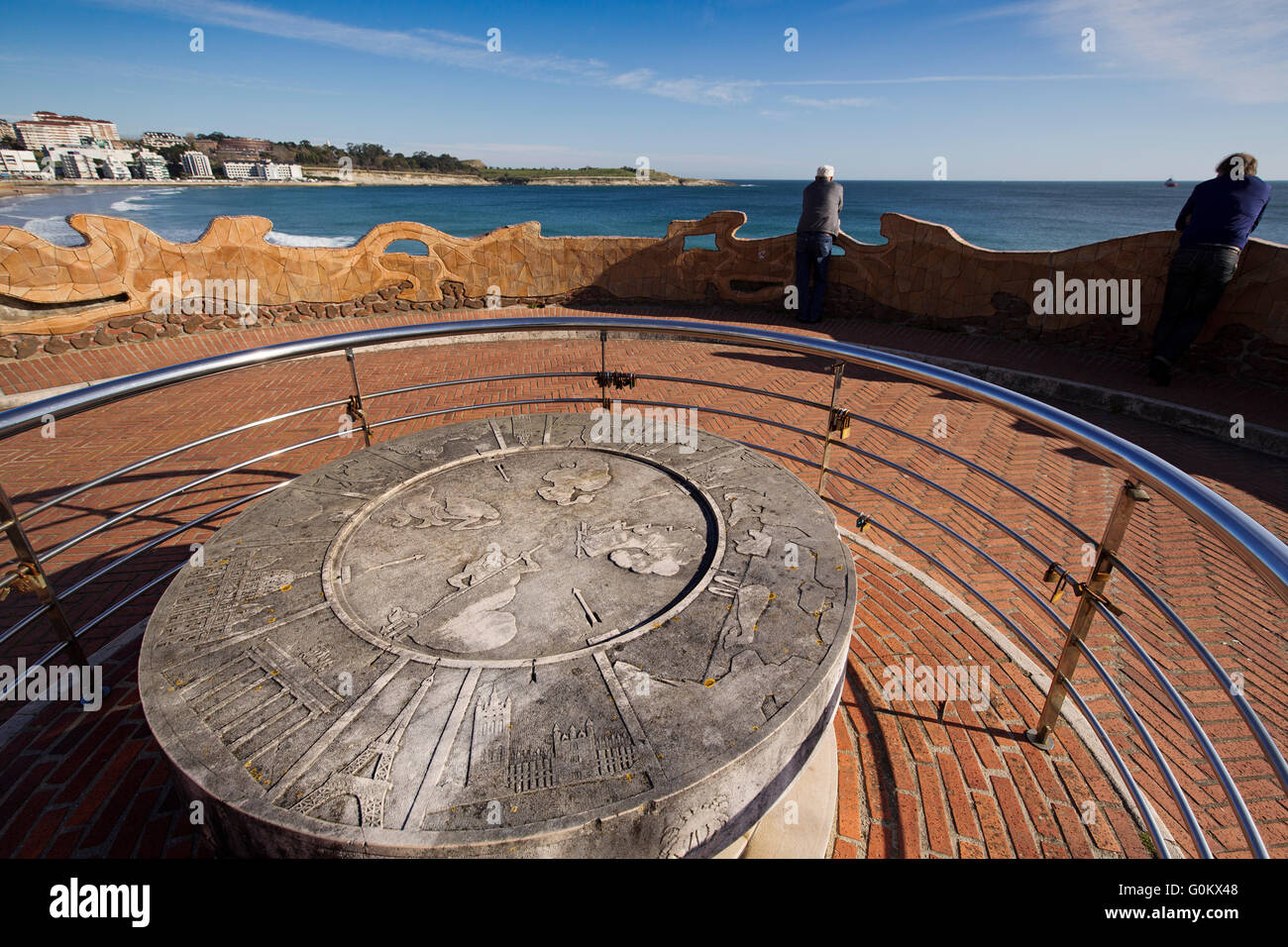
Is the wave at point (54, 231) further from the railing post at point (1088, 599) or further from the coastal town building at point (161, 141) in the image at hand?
the coastal town building at point (161, 141)

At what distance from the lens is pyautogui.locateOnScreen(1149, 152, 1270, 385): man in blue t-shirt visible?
7.57 m

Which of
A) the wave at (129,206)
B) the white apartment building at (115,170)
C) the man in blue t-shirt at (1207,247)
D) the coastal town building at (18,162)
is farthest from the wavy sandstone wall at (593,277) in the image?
the coastal town building at (18,162)

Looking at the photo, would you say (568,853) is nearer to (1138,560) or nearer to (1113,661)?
(1113,661)

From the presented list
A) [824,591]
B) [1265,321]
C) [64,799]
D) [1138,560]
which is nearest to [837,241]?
[1265,321]

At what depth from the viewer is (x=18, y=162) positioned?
5217 inches

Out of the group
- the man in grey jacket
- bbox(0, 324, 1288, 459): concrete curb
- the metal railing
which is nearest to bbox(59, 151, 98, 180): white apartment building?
bbox(0, 324, 1288, 459): concrete curb

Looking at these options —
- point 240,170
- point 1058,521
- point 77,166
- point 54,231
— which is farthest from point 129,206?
point 1058,521

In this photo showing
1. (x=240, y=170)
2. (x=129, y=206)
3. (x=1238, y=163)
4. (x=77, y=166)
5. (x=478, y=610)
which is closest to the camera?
(x=478, y=610)

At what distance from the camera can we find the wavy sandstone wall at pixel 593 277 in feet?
26.9

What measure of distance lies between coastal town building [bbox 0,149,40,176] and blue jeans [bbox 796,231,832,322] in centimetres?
18804

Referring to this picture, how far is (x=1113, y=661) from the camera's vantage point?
387 cm

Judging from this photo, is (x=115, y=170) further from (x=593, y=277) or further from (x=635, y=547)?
(x=635, y=547)

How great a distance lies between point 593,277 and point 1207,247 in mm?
9924

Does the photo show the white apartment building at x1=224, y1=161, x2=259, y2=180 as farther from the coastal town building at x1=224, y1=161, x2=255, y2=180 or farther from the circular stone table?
the circular stone table
